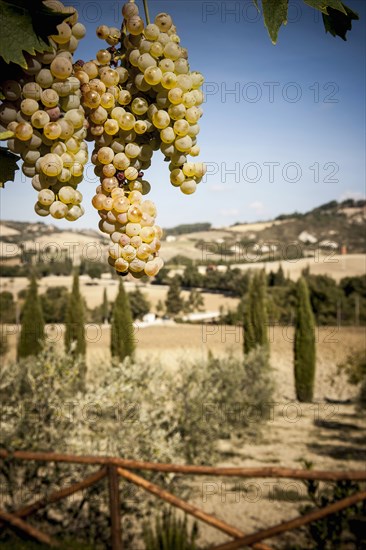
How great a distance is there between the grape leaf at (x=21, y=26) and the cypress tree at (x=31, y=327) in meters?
14.0

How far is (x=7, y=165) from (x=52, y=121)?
113 mm

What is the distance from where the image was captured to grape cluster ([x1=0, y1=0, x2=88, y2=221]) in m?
0.70

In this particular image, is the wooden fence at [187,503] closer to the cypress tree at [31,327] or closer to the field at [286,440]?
the field at [286,440]

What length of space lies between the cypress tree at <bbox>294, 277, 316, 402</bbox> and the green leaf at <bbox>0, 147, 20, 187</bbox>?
1470 cm

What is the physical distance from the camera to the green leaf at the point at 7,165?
76 cm

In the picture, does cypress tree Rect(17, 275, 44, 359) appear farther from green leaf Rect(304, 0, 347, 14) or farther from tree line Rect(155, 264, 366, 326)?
green leaf Rect(304, 0, 347, 14)

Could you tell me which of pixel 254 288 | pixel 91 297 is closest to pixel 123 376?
pixel 254 288

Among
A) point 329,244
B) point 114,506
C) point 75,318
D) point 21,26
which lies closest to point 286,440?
point 114,506

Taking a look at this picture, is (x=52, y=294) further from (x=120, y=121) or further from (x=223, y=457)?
(x=120, y=121)

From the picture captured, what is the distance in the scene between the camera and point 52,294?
27047 millimetres

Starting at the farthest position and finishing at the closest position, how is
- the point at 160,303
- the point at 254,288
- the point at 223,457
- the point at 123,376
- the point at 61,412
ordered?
the point at 160,303
the point at 254,288
the point at 223,457
the point at 123,376
the point at 61,412

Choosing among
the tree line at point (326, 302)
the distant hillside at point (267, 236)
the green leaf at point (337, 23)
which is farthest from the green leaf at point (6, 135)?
the distant hillside at point (267, 236)

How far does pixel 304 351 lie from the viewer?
14.7 m

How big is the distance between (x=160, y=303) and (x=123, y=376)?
22.8 metres
